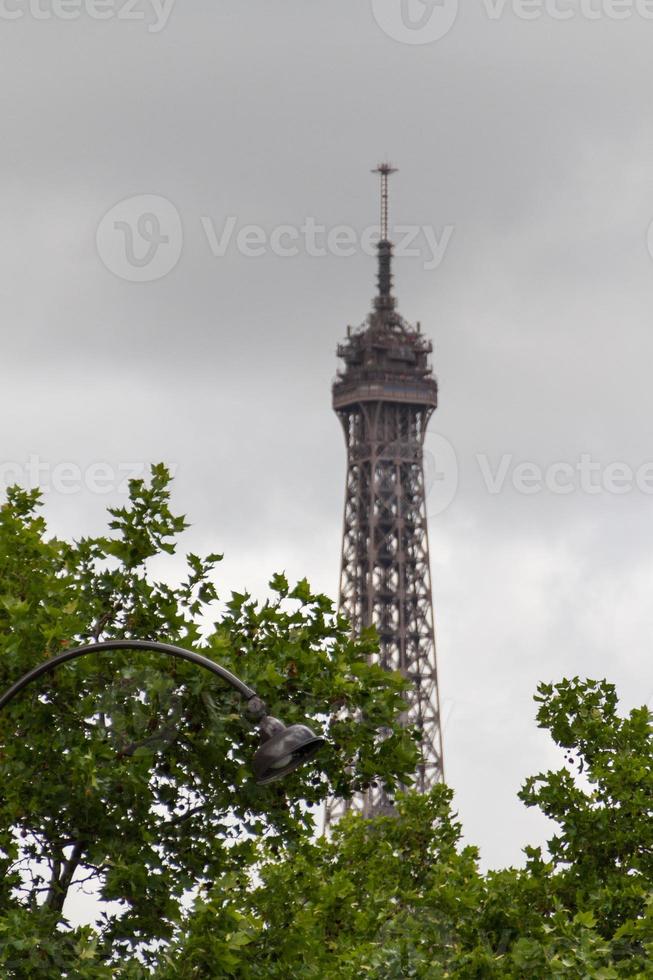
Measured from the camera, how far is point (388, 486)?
113688 millimetres

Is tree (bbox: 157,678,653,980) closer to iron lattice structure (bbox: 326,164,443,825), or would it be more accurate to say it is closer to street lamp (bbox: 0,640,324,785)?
street lamp (bbox: 0,640,324,785)

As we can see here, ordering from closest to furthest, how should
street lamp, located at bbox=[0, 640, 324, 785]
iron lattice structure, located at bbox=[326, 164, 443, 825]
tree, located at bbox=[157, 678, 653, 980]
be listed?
street lamp, located at bbox=[0, 640, 324, 785]
tree, located at bbox=[157, 678, 653, 980]
iron lattice structure, located at bbox=[326, 164, 443, 825]

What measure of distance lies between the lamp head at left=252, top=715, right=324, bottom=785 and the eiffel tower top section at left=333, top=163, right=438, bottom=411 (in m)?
97.5

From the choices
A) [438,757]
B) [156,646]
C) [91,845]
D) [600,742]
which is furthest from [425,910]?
[438,757]

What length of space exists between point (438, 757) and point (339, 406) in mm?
22488

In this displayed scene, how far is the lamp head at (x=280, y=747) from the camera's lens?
16516 millimetres

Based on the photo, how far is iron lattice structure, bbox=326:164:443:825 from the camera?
111688mm

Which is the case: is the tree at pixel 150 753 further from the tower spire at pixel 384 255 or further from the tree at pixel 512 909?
the tower spire at pixel 384 255

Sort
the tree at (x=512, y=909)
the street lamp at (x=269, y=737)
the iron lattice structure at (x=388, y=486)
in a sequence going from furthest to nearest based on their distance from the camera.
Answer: the iron lattice structure at (x=388, y=486) → the tree at (x=512, y=909) → the street lamp at (x=269, y=737)

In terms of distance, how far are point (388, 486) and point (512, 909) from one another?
89.2 meters

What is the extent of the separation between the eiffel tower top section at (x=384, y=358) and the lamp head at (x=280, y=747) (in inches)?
3839

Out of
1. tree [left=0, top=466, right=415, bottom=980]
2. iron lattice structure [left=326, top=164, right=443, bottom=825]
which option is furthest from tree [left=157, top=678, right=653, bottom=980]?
iron lattice structure [left=326, top=164, right=443, bottom=825]

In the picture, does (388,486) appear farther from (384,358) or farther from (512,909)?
(512,909)

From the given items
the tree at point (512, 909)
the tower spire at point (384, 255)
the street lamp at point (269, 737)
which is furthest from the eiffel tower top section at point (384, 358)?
the street lamp at point (269, 737)
